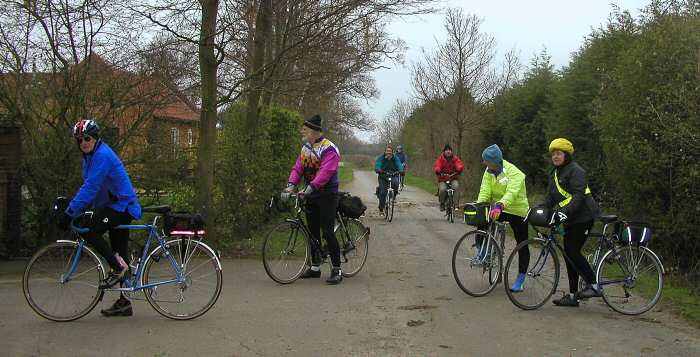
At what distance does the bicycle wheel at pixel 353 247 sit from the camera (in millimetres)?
8367

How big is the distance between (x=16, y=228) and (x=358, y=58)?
241 inches

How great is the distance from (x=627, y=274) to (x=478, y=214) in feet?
5.44

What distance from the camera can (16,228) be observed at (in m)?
8.75

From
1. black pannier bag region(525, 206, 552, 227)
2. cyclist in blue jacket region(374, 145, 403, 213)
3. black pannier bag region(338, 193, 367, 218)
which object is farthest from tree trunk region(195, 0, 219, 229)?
cyclist in blue jacket region(374, 145, 403, 213)

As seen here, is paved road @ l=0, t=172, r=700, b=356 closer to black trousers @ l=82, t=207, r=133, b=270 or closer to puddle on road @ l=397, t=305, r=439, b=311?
puddle on road @ l=397, t=305, r=439, b=311

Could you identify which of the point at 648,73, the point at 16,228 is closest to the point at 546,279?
the point at 648,73

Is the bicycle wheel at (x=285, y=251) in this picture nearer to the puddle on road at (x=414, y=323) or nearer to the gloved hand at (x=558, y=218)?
the puddle on road at (x=414, y=323)

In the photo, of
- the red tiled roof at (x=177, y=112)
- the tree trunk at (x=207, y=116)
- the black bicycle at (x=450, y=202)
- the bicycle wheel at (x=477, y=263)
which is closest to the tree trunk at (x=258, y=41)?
the red tiled roof at (x=177, y=112)

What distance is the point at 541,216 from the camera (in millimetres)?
6715

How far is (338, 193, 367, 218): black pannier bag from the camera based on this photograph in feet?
27.3

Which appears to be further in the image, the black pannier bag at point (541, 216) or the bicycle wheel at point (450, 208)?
the bicycle wheel at point (450, 208)

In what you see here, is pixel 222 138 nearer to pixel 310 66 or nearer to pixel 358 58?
pixel 310 66

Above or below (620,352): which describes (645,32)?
above

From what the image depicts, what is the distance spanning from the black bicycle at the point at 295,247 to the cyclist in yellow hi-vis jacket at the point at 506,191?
1.77 metres
